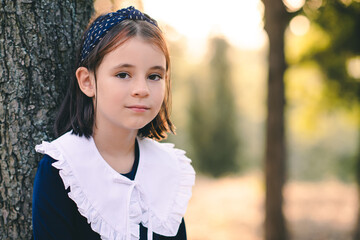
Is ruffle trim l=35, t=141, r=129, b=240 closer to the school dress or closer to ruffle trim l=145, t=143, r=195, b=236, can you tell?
the school dress

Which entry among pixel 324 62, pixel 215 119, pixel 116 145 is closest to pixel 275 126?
pixel 324 62

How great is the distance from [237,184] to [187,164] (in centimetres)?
1221

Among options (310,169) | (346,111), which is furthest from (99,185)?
(310,169)

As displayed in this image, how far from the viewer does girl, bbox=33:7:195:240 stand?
1.45 metres

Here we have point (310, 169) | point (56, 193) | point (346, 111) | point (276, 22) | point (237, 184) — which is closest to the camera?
point (56, 193)

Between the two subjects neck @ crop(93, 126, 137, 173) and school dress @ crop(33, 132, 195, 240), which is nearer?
school dress @ crop(33, 132, 195, 240)

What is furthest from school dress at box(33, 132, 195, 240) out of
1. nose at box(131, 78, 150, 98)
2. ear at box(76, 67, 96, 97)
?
nose at box(131, 78, 150, 98)

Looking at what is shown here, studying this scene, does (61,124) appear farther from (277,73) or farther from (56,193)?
(277,73)

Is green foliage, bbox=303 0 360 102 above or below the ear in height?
above

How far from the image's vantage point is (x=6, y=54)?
1637 mm

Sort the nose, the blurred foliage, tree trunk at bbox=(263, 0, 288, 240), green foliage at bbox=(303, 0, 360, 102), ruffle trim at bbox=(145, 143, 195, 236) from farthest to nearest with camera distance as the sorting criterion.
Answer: tree trunk at bbox=(263, 0, 288, 240), the blurred foliage, green foliage at bbox=(303, 0, 360, 102), ruffle trim at bbox=(145, 143, 195, 236), the nose

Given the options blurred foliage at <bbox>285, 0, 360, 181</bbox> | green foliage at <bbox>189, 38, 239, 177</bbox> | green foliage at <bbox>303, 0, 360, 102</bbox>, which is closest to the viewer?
green foliage at <bbox>303, 0, 360, 102</bbox>

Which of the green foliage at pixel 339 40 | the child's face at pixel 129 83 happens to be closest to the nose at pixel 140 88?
the child's face at pixel 129 83

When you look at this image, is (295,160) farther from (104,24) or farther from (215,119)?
(104,24)
